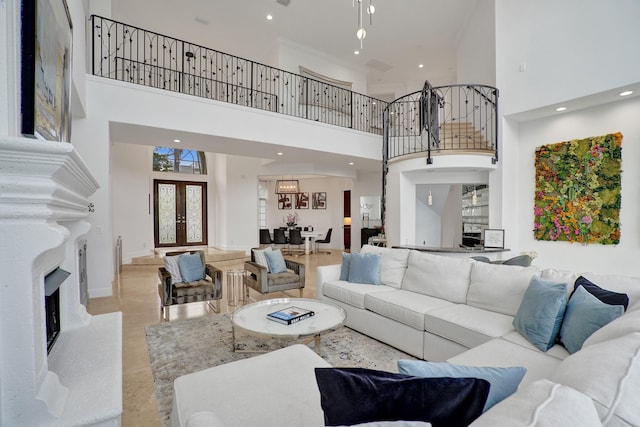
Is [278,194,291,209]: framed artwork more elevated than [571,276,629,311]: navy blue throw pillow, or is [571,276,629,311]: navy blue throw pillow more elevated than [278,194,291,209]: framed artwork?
Result: [278,194,291,209]: framed artwork

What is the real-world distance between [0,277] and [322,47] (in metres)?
8.73

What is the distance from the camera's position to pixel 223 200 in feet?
32.6

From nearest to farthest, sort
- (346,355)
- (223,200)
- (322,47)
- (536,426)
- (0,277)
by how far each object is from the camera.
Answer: (536,426) → (0,277) → (346,355) → (322,47) → (223,200)

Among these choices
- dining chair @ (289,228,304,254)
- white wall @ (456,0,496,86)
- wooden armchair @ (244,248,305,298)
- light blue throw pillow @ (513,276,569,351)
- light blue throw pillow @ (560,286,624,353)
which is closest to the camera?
light blue throw pillow @ (560,286,624,353)

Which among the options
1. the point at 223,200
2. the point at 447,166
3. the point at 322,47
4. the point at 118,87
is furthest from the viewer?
the point at 223,200

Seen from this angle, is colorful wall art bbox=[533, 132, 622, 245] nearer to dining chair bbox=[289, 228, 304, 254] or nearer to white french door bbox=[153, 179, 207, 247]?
dining chair bbox=[289, 228, 304, 254]

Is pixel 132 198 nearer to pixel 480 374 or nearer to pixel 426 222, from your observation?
pixel 426 222

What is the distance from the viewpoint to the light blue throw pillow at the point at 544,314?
203 cm

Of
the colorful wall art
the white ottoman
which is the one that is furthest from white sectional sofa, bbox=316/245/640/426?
the colorful wall art

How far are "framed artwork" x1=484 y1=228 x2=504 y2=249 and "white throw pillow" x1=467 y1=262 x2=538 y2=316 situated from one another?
2.42 m

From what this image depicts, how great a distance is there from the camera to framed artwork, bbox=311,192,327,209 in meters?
12.2

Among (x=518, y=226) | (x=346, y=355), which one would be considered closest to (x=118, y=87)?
(x=346, y=355)

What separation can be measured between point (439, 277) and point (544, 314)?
46.7 inches

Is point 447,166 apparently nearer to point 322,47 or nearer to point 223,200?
point 322,47
